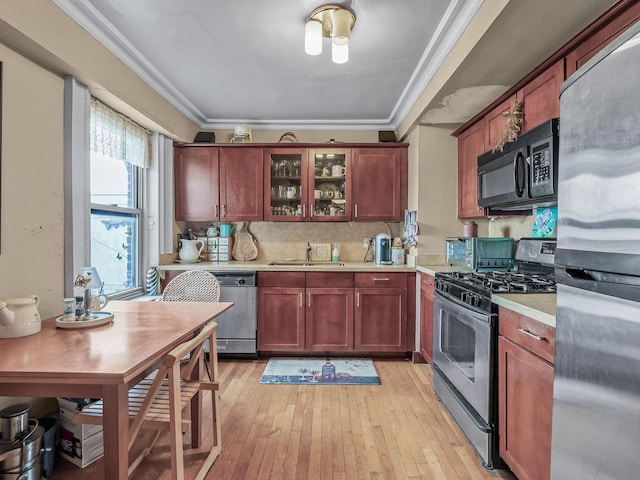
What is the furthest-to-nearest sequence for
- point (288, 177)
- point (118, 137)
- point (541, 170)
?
point (288, 177)
point (118, 137)
point (541, 170)

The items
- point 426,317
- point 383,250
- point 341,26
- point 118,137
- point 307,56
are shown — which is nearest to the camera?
point 341,26

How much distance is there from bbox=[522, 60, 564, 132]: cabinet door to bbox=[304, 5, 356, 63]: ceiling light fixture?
3.72 feet

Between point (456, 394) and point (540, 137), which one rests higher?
point (540, 137)

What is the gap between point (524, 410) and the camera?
4.82 ft

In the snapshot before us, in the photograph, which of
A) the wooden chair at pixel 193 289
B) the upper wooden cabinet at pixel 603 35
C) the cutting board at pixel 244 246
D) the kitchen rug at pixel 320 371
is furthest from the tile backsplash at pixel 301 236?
the upper wooden cabinet at pixel 603 35

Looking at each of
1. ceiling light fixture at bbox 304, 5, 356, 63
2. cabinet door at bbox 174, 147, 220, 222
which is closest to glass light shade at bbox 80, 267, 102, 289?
ceiling light fixture at bbox 304, 5, 356, 63

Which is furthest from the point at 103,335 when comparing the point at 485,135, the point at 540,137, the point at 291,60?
the point at 485,135

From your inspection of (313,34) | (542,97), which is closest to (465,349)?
(542,97)

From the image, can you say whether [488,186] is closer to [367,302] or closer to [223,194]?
[367,302]

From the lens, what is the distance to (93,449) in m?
1.82

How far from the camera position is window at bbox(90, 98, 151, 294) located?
2535 mm

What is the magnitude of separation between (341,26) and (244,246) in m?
2.59

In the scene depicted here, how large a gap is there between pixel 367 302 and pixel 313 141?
76.2 inches

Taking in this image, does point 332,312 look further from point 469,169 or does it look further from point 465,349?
point 469,169
